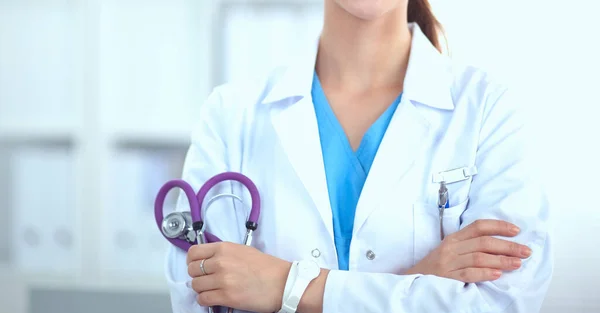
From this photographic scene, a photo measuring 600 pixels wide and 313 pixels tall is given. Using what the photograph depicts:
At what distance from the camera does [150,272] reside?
2664mm

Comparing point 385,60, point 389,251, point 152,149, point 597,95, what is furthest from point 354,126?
point 152,149

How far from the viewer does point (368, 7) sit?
4.01ft

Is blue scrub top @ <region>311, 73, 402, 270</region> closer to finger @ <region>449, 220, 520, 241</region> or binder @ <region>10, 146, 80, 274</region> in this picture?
finger @ <region>449, 220, 520, 241</region>

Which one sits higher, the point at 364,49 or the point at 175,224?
the point at 364,49

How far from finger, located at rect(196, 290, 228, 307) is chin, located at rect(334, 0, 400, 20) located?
1.71 feet

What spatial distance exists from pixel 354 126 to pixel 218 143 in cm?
25

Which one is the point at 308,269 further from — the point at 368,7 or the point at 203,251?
the point at 368,7

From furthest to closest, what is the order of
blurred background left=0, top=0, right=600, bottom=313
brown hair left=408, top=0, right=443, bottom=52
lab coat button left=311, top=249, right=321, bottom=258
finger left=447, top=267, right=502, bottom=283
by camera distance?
blurred background left=0, top=0, right=600, bottom=313, brown hair left=408, top=0, right=443, bottom=52, lab coat button left=311, top=249, right=321, bottom=258, finger left=447, top=267, right=502, bottom=283

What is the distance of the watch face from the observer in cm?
115

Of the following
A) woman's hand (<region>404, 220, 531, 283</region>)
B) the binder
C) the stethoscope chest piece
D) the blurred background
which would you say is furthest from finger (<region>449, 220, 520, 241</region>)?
the binder

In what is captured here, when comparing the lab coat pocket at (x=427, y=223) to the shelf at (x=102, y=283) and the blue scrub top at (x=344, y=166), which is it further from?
the shelf at (x=102, y=283)

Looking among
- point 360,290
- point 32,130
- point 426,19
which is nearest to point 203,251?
point 360,290

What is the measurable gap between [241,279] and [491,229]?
40 centimetres

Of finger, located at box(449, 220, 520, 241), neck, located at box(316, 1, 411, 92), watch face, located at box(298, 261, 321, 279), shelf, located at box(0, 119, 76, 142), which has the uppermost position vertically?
neck, located at box(316, 1, 411, 92)
